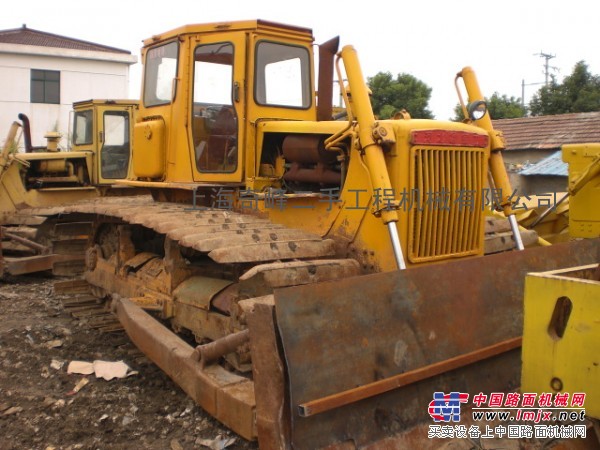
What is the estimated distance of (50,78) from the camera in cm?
2436

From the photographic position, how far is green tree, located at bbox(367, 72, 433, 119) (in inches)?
943

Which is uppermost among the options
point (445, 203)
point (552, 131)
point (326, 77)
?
point (552, 131)

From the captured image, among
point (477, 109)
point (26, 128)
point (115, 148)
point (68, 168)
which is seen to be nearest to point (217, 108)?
point (477, 109)

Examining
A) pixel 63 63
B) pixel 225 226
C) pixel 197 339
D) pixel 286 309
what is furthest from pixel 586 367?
pixel 63 63

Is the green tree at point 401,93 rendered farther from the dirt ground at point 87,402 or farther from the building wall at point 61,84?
the dirt ground at point 87,402

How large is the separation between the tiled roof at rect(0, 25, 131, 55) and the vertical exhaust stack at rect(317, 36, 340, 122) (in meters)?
22.8

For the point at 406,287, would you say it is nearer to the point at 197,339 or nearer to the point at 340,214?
the point at 340,214

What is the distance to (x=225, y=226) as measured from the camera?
4.08 metres

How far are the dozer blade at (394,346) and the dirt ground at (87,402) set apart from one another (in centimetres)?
87

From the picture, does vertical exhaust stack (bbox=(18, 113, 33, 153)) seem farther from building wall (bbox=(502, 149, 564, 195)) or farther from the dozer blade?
building wall (bbox=(502, 149, 564, 195))

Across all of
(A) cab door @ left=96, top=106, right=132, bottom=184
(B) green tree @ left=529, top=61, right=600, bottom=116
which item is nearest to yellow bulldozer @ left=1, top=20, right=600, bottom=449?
(A) cab door @ left=96, top=106, right=132, bottom=184

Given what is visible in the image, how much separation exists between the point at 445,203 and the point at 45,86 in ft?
77.8

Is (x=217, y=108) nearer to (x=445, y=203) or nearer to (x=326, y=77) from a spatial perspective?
(x=326, y=77)

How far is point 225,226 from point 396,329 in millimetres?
1622
